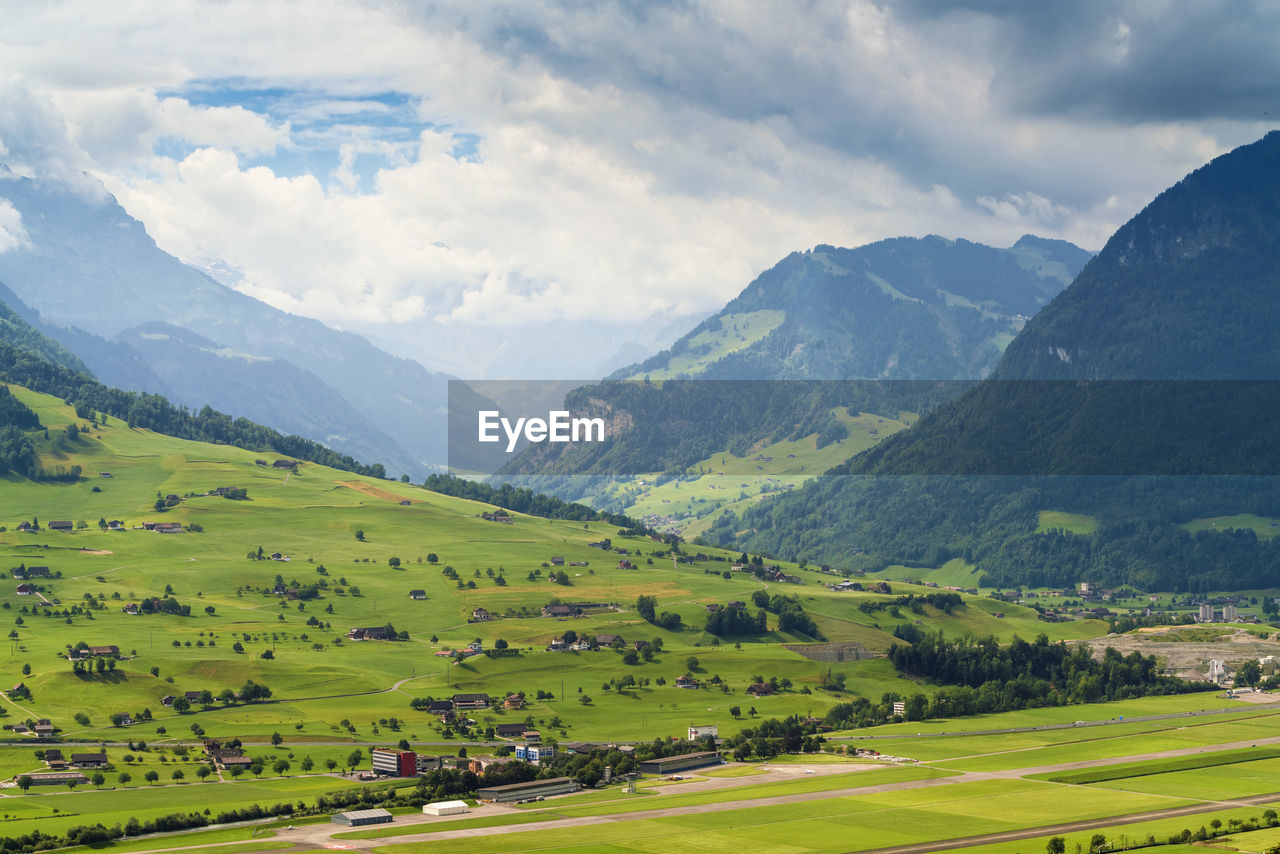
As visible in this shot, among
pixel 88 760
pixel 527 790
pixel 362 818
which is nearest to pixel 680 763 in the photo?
A: pixel 527 790

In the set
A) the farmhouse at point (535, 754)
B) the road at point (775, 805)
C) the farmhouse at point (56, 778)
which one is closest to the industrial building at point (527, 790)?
the road at point (775, 805)

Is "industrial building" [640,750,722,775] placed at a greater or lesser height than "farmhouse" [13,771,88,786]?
lesser

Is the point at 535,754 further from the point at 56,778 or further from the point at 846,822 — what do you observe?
the point at 56,778

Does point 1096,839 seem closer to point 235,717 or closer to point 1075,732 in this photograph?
point 1075,732

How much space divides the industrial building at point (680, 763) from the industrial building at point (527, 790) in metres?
13.0

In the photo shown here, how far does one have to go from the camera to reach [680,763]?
161 meters

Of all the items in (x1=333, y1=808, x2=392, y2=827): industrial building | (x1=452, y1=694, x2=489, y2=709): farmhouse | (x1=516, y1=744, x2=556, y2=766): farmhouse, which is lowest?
(x1=333, y1=808, x2=392, y2=827): industrial building

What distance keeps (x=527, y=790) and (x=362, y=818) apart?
1999cm

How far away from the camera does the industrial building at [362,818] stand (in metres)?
129

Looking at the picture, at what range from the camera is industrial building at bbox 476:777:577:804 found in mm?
141875

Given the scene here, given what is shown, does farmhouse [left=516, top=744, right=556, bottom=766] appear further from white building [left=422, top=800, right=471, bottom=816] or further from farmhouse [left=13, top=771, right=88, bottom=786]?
farmhouse [left=13, top=771, right=88, bottom=786]

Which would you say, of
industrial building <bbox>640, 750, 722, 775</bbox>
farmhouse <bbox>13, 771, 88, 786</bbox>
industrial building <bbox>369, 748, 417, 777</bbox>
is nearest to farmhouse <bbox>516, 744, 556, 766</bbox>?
industrial building <bbox>640, 750, 722, 775</bbox>

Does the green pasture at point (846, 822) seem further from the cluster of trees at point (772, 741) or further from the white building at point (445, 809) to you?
the cluster of trees at point (772, 741)

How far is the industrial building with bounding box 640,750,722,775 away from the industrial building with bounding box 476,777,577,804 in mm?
13047
